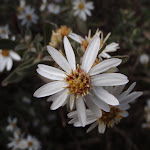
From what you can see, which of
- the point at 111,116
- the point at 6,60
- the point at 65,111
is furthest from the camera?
the point at 65,111

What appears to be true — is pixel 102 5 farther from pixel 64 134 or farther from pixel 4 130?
pixel 4 130

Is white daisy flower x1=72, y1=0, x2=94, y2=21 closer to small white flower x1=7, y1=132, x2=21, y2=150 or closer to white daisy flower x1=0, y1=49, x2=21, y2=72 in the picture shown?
white daisy flower x1=0, y1=49, x2=21, y2=72

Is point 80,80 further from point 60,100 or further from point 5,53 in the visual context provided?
point 5,53

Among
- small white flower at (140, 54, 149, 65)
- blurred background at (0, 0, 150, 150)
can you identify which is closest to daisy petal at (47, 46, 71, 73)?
blurred background at (0, 0, 150, 150)

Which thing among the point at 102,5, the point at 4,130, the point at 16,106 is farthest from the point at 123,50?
the point at 4,130

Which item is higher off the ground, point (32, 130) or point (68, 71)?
point (68, 71)

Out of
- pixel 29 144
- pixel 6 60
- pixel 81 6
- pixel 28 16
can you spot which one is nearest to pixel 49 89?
pixel 6 60
